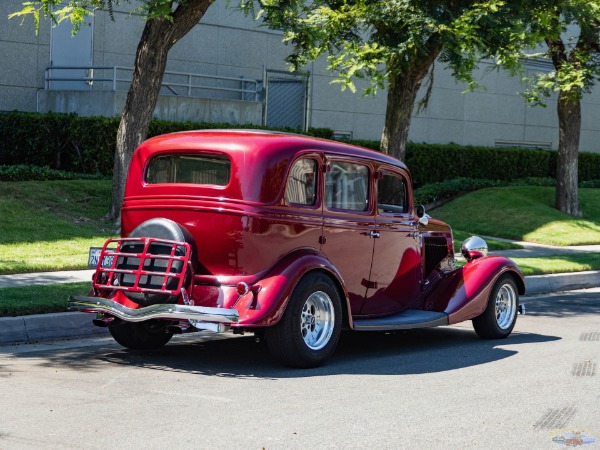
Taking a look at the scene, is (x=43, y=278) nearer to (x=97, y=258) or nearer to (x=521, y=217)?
(x=97, y=258)

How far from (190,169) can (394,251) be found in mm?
2209

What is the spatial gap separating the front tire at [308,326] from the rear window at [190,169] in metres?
1.17

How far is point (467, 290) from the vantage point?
9.97 metres

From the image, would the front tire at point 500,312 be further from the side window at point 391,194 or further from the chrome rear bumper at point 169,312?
the chrome rear bumper at point 169,312

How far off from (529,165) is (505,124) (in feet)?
9.79

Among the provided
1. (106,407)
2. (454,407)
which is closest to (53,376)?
(106,407)

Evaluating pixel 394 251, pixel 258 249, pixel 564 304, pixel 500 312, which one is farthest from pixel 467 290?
pixel 564 304

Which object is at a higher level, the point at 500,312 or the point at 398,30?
the point at 398,30

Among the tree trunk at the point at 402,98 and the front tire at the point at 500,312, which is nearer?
the front tire at the point at 500,312

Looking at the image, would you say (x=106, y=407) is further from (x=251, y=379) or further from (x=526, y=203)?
(x=526, y=203)

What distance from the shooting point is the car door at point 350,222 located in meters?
8.95

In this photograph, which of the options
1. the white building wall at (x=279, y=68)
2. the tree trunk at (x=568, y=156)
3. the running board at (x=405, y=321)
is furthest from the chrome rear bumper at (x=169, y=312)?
the tree trunk at (x=568, y=156)

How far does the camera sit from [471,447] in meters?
6.01

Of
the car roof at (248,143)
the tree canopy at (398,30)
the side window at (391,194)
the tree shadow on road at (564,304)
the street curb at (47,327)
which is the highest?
the tree canopy at (398,30)
